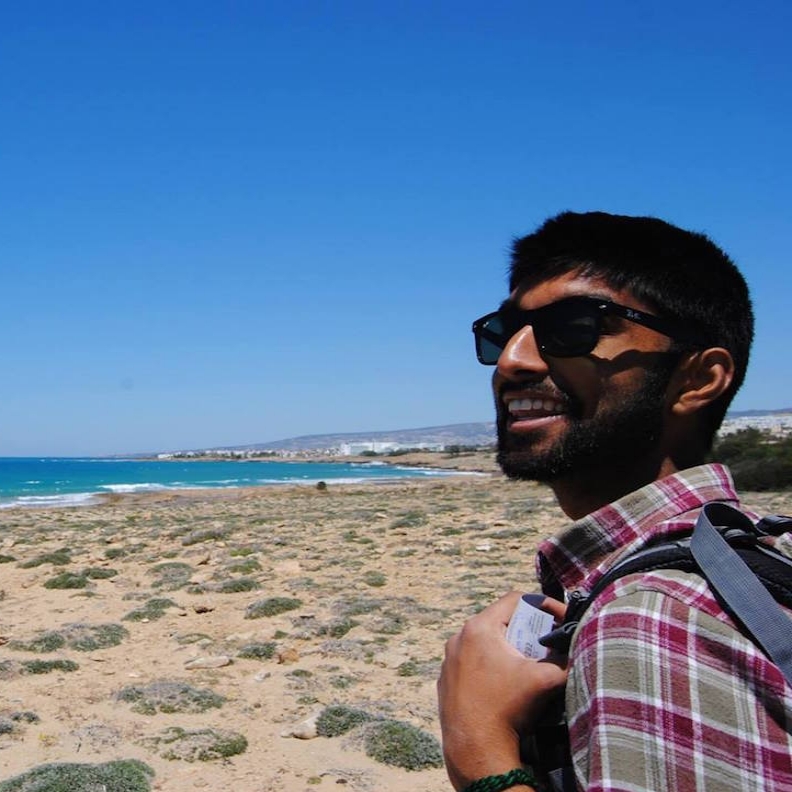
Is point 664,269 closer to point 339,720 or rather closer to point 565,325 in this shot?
point 565,325

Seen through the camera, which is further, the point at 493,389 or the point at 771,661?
the point at 493,389

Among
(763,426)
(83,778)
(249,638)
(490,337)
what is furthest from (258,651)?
(763,426)

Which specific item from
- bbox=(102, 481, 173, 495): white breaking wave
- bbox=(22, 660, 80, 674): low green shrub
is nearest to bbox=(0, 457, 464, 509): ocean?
bbox=(102, 481, 173, 495): white breaking wave

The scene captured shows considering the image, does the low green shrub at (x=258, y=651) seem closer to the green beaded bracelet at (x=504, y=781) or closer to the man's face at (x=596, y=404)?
the man's face at (x=596, y=404)

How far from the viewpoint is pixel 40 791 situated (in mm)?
4934

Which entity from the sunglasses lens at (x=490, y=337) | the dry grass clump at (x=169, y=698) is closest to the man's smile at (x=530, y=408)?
the sunglasses lens at (x=490, y=337)

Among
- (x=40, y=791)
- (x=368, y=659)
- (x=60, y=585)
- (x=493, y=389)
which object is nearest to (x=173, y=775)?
(x=40, y=791)

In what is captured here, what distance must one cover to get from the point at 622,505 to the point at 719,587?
0.47 metres

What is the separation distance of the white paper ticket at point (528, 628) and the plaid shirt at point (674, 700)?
0.27 meters

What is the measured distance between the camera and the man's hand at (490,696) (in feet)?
4.76

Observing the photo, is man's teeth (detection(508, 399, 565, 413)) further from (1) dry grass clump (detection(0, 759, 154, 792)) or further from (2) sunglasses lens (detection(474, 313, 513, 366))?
(1) dry grass clump (detection(0, 759, 154, 792))

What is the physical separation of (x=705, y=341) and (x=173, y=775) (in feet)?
17.0

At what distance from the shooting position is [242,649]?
8.62m

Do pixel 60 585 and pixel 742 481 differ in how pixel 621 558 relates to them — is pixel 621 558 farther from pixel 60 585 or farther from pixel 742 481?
pixel 742 481
